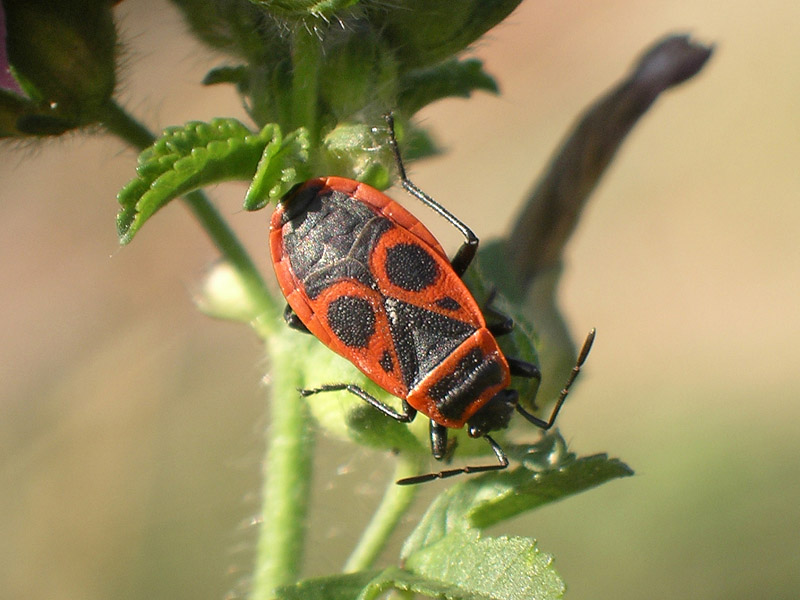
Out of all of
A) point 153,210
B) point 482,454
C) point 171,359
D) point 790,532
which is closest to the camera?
point 153,210

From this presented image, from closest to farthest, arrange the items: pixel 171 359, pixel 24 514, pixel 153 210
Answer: pixel 153 210
pixel 24 514
pixel 171 359

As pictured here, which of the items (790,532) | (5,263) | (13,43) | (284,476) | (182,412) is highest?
(13,43)

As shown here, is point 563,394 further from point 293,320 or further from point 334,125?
point 334,125

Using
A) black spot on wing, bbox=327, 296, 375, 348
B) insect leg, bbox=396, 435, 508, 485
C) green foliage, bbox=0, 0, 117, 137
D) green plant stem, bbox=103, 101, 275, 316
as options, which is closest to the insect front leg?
insect leg, bbox=396, 435, 508, 485

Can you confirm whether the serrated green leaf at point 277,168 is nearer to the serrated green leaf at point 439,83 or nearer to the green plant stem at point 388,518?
the serrated green leaf at point 439,83

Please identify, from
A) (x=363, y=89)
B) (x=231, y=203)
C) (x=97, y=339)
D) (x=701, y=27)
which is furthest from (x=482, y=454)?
(x=701, y=27)

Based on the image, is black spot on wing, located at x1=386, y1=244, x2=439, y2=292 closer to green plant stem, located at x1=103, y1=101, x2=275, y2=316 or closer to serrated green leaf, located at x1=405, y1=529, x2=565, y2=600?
green plant stem, located at x1=103, y1=101, x2=275, y2=316

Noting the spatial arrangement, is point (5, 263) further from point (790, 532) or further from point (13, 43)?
point (13, 43)
